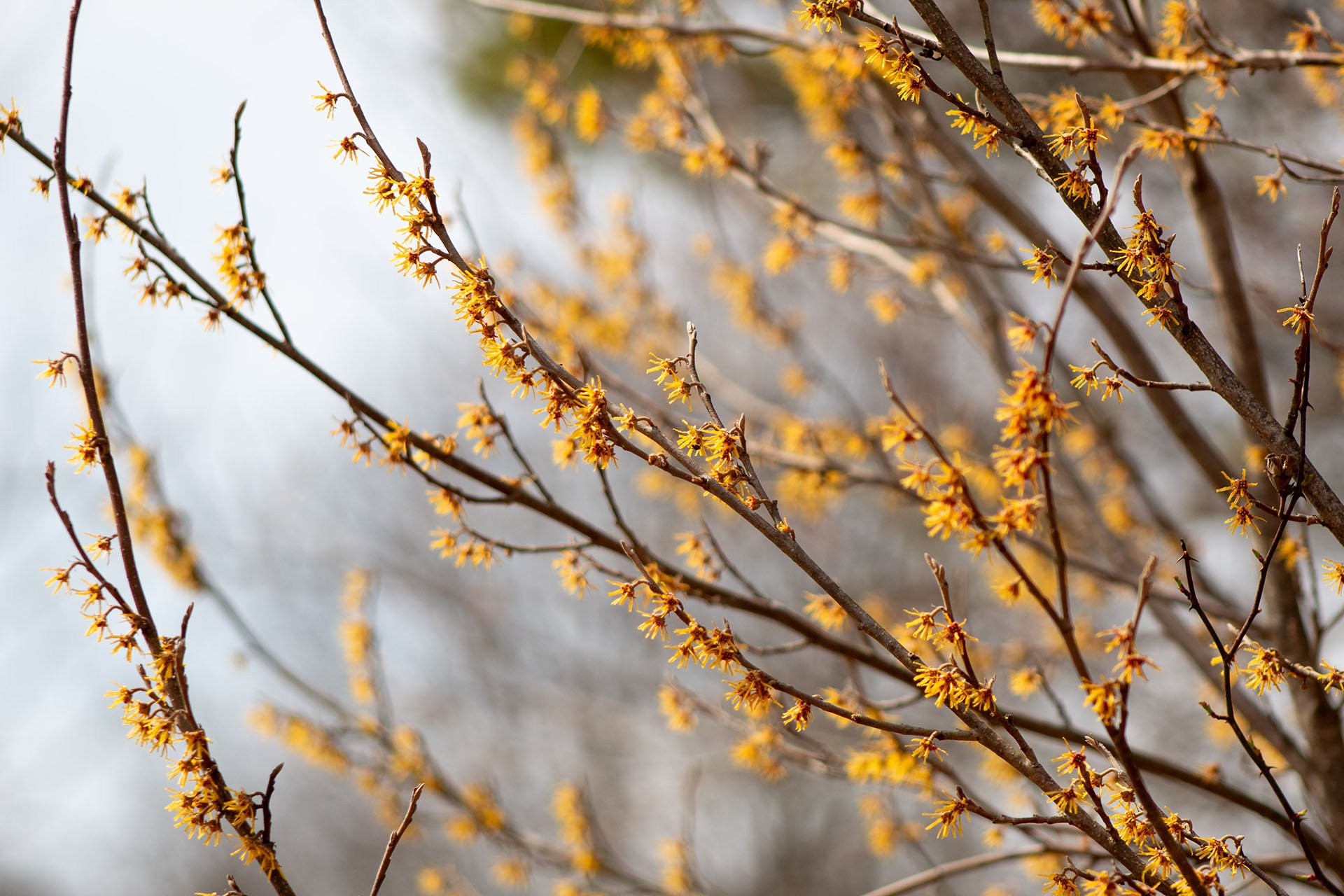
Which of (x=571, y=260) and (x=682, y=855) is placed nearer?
(x=682, y=855)

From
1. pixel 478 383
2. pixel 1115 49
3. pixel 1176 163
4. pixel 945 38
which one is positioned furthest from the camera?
pixel 1176 163

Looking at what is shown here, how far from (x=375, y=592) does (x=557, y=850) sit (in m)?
1.04

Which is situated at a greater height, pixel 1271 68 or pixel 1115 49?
pixel 1115 49

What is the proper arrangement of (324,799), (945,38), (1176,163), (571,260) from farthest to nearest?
(324,799) < (571,260) < (1176,163) < (945,38)

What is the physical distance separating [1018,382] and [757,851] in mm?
11282

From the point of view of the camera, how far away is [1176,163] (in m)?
2.90

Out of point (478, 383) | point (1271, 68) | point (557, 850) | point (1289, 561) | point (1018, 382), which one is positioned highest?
point (1271, 68)

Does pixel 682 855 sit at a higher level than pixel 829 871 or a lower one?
lower

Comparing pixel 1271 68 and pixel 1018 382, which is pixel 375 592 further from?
pixel 1271 68

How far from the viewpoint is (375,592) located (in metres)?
3.27

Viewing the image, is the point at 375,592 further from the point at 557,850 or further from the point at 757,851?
the point at 757,851

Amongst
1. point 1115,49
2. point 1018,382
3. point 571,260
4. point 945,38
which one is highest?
point 571,260

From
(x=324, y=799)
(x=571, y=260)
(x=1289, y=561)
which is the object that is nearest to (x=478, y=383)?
(x=1289, y=561)

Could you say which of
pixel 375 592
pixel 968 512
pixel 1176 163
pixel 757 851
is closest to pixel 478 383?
pixel 968 512
